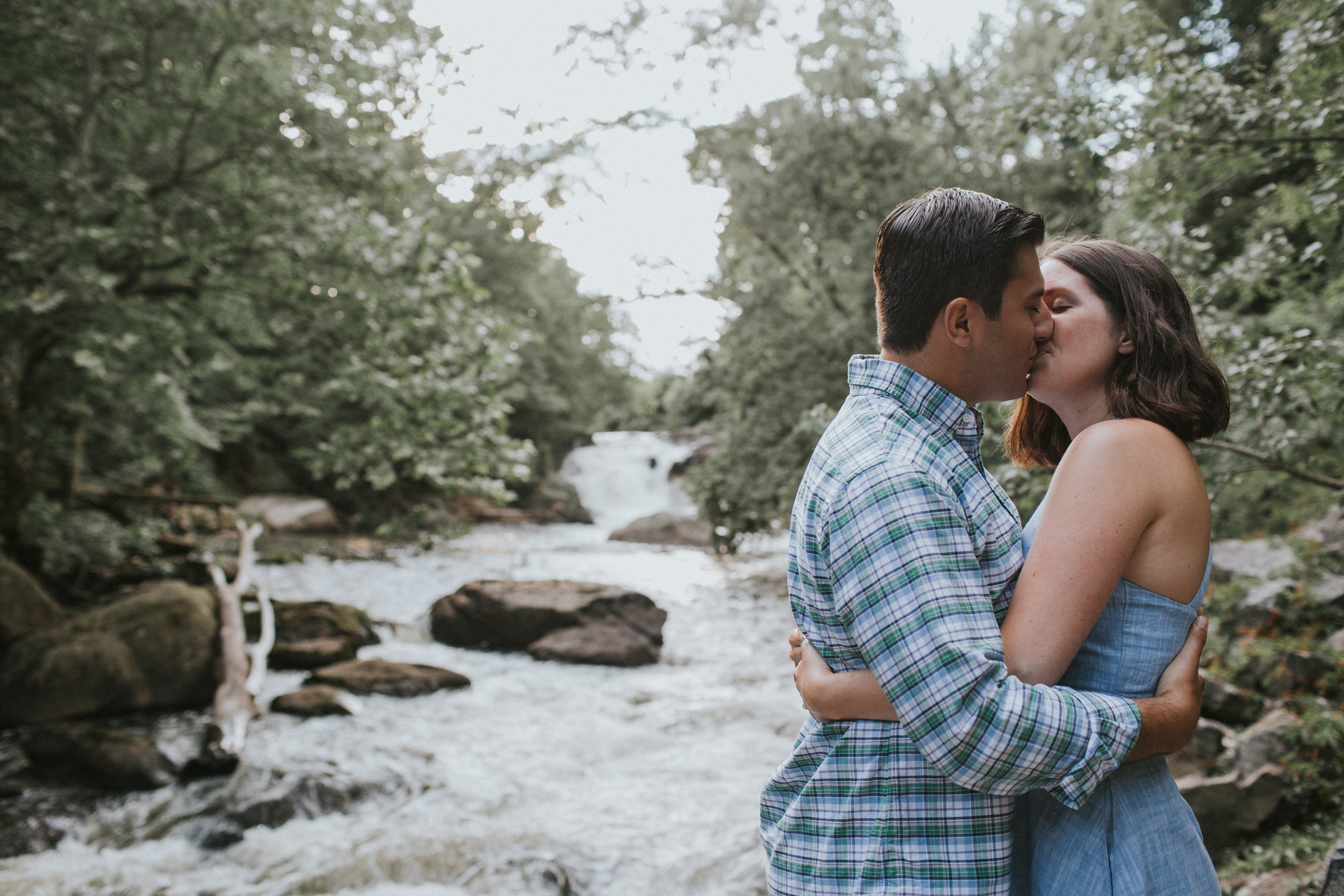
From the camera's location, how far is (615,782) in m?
6.57

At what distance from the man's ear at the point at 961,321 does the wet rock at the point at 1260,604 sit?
685 cm

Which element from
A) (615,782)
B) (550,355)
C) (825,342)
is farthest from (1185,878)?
(550,355)

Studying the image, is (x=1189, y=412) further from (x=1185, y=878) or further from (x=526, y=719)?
(x=526, y=719)

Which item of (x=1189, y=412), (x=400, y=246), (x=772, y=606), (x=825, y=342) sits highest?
(x=400, y=246)

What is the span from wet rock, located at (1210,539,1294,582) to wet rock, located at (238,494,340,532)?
17.7m

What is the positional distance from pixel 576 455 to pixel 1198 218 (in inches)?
827

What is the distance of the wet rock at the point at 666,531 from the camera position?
20.4m

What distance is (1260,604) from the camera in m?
6.63

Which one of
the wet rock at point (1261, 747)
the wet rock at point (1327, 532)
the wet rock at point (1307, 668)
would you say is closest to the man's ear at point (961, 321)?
the wet rock at point (1261, 747)

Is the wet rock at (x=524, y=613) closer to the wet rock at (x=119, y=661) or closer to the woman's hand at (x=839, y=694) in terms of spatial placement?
the wet rock at (x=119, y=661)

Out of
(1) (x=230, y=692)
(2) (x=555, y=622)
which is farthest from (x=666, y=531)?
(1) (x=230, y=692)

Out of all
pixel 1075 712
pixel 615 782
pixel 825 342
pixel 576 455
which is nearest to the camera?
pixel 1075 712

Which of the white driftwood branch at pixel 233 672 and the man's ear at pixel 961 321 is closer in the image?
the man's ear at pixel 961 321

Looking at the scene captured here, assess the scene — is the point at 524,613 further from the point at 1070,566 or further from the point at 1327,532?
the point at 1070,566
